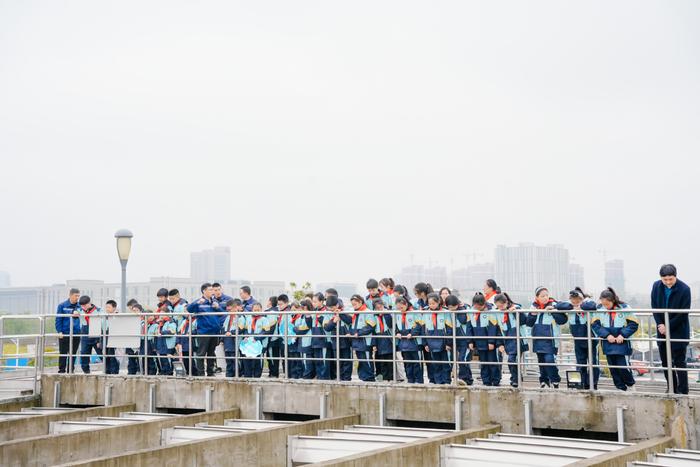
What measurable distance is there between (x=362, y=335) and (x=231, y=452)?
3.73 meters

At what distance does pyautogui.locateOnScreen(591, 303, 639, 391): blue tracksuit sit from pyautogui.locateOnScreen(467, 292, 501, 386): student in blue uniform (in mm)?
1744

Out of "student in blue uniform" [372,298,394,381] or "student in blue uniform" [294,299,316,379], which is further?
"student in blue uniform" [294,299,316,379]

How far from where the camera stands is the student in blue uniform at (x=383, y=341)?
14984 mm

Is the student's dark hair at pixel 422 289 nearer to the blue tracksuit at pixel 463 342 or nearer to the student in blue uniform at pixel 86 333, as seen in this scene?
the blue tracksuit at pixel 463 342

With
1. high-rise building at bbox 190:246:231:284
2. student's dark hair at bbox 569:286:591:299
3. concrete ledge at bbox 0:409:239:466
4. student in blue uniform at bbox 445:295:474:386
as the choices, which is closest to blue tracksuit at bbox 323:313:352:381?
student in blue uniform at bbox 445:295:474:386

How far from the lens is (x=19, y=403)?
17.3 m

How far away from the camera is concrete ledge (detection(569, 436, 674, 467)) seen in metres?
9.15

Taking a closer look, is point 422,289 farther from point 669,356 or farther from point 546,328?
point 669,356

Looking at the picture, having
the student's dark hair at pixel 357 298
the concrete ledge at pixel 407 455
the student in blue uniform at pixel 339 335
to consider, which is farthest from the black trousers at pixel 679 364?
the student in blue uniform at pixel 339 335

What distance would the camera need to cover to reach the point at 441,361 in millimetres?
13953

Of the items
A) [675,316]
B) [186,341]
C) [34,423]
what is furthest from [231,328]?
[675,316]

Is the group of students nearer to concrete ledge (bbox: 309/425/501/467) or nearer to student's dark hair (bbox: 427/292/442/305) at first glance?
student's dark hair (bbox: 427/292/442/305)

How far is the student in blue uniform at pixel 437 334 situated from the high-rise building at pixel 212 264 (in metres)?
114

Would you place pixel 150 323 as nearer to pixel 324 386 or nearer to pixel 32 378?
pixel 32 378
